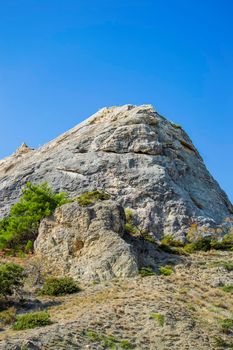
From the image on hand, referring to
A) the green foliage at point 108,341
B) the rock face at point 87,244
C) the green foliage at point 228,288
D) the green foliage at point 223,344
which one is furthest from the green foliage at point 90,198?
the green foliage at point 223,344

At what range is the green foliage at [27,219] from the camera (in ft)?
168

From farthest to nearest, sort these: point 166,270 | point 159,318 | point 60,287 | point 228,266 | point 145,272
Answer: point 228,266 → point 166,270 → point 145,272 → point 60,287 → point 159,318

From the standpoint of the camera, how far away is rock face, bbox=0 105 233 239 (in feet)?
210

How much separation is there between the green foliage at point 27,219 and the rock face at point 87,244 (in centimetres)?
448

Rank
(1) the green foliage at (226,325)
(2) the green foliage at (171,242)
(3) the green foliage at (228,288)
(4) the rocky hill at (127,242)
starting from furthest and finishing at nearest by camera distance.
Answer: (2) the green foliage at (171,242) → (3) the green foliage at (228,288) → (1) the green foliage at (226,325) → (4) the rocky hill at (127,242)

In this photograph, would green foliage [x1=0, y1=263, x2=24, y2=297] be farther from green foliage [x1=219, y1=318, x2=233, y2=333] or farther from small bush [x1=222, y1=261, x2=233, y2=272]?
small bush [x1=222, y1=261, x2=233, y2=272]

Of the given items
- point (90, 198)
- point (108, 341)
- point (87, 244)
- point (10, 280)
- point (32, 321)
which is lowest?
point (108, 341)

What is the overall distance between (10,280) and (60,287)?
316 centimetres

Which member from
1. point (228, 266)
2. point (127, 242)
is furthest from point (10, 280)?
point (228, 266)

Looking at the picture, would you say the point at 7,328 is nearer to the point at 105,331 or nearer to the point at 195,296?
the point at 105,331

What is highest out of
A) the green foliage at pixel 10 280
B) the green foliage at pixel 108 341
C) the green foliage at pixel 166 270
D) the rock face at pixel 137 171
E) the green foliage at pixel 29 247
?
the rock face at pixel 137 171

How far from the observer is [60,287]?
36.6 meters

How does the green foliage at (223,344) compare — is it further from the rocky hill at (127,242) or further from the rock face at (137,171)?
the rock face at (137,171)

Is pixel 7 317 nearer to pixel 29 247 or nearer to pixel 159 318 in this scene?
pixel 159 318
